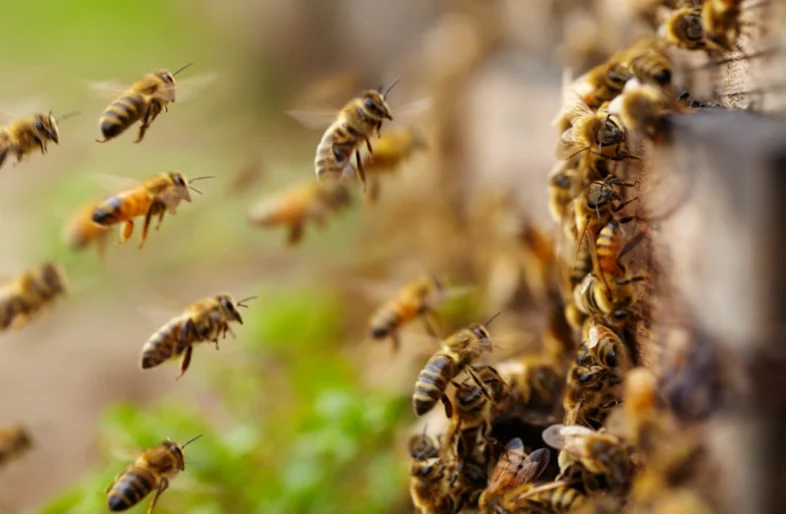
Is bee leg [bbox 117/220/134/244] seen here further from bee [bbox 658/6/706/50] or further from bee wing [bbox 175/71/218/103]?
bee [bbox 658/6/706/50]

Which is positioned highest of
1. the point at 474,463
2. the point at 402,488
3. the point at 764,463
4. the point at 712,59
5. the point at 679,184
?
the point at 712,59

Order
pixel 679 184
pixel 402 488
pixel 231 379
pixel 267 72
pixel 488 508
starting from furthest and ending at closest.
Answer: pixel 267 72, pixel 231 379, pixel 402 488, pixel 679 184, pixel 488 508

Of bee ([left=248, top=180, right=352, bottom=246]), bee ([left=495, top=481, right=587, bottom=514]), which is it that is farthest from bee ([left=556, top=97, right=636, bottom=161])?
bee ([left=248, top=180, right=352, bottom=246])

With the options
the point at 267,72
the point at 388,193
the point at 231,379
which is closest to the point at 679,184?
the point at 231,379

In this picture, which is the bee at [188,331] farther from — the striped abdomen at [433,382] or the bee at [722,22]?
the bee at [722,22]

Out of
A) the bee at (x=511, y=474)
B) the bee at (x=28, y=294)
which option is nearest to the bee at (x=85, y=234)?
the bee at (x=28, y=294)

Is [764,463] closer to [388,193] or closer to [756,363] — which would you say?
[756,363]
